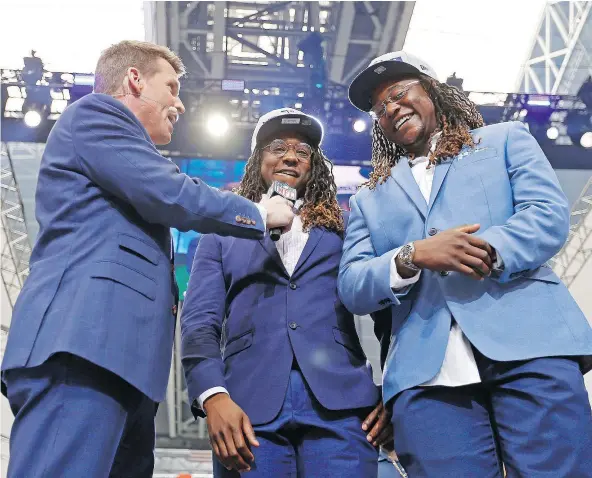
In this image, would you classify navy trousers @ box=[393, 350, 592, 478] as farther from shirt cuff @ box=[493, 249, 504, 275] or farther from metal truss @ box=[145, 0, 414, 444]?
metal truss @ box=[145, 0, 414, 444]

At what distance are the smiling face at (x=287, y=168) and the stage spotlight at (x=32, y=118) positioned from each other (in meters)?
4.87

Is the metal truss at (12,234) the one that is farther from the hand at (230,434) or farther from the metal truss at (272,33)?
the hand at (230,434)

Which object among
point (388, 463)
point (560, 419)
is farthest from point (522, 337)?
point (388, 463)

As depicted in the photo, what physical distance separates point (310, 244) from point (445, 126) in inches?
20.1

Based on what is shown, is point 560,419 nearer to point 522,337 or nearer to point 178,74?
point 522,337

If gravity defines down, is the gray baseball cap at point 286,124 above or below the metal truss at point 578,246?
above

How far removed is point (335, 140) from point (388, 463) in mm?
5178

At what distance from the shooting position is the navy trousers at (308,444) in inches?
67.9

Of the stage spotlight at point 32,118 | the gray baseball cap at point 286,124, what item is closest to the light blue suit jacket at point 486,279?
the gray baseball cap at point 286,124

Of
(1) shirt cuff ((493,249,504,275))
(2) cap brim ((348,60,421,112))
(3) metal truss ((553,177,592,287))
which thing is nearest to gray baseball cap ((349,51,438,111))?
(2) cap brim ((348,60,421,112))

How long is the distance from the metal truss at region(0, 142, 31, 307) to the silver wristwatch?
6.94 meters

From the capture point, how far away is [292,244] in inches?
82.9

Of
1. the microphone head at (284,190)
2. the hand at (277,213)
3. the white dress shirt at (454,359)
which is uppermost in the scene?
the hand at (277,213)

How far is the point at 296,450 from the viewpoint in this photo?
1.79 m
